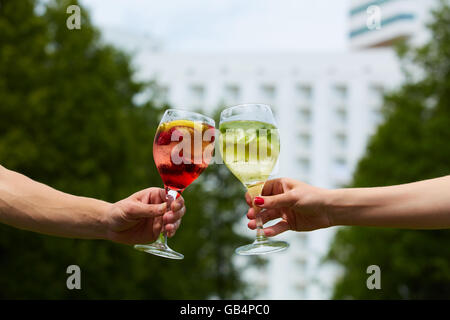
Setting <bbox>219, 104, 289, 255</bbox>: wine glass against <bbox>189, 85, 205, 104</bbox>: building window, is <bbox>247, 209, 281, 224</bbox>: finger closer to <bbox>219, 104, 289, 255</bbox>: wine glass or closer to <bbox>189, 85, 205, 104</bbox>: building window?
<bbox>219, 104, 289, 255</bbox>: wine glass

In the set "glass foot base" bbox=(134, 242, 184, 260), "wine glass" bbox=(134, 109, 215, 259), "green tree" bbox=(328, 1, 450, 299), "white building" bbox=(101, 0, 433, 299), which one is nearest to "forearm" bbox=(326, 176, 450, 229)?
"wine glass" bbox=(134, 109, 215, 259)

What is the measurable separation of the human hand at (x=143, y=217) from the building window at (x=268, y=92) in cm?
7141

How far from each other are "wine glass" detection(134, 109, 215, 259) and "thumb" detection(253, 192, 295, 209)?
0.39m

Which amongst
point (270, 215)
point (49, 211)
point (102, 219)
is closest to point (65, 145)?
point (49, 211)

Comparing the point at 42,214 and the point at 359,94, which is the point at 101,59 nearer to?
the point at 42,214

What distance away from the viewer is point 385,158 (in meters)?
17.7

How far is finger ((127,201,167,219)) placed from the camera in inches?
119

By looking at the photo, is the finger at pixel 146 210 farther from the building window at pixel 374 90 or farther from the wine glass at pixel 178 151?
the building window at pixel 374 90

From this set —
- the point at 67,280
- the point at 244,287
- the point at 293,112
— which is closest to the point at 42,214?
the point at 67,280

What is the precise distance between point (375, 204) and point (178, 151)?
1.06 meters

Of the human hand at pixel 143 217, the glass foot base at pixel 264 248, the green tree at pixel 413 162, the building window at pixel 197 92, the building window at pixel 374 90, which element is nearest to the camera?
the glass foot base at pixel 264 248

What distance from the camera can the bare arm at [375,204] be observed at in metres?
2.98

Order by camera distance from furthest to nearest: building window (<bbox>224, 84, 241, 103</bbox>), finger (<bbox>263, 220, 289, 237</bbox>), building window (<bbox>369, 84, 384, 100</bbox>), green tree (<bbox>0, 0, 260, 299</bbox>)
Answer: building window (<bbox>224, 84, 241, 103</bbox>)
building window (<bbox>369, 84, 384, 100</bbox>)
green tree (<bbox>0, 0, 260, 299</bbox>)
finger (<bbox>263, 220, 289, 237</bbox>)

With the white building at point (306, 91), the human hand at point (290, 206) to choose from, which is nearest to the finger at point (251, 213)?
the human hand at point (290, 206)
